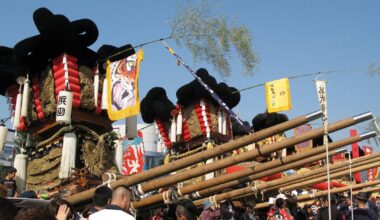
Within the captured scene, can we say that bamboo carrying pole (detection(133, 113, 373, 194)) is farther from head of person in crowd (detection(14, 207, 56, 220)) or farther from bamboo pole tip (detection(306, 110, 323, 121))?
head of person in crowd (detection(14, 207, 56, 220))

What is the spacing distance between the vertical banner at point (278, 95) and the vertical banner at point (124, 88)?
434 centimetres

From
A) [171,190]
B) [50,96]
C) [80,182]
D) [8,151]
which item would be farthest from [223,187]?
[8,151]

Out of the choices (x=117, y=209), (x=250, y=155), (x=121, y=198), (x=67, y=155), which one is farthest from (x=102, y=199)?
(x=67, y=155)

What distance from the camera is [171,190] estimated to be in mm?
6273

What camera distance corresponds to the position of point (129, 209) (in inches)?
184

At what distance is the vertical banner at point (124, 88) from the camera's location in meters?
10.2

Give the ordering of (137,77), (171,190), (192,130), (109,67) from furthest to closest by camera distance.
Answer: (192,130)
(109,67)
(137,77)
(171,190)

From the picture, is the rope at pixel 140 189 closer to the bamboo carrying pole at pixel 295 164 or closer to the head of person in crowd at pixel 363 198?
the bamboo carrying pole at pixel 295 164

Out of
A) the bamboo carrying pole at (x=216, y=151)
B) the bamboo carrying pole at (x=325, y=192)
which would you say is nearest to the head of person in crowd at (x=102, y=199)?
the bamboo carrying pole at (x=216, y=151)

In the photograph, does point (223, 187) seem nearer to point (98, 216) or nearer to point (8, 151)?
point (98, 216)

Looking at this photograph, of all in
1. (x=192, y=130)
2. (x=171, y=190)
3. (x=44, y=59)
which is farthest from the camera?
(x=192, y=130)

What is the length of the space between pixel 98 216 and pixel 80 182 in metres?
5.37

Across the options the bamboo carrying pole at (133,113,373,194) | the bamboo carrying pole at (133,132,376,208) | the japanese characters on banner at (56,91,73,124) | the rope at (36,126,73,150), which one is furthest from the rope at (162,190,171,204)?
the rope at (36,126,73,150)

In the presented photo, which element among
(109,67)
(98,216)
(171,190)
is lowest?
(98,216)
